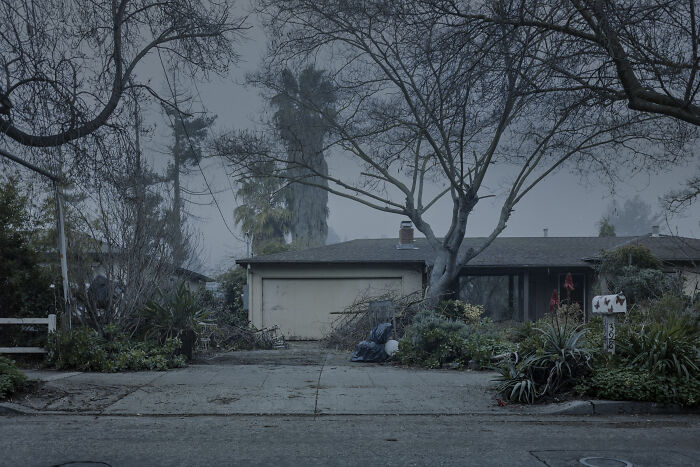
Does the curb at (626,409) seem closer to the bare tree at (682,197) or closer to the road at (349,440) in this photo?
the road at (349,440)

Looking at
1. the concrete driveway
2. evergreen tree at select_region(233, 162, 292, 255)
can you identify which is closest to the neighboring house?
the concrete driveway

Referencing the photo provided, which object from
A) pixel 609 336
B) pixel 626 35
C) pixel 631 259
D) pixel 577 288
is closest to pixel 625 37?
pixel 626 35

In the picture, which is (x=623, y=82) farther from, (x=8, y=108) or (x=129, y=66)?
(x=8, y=108)

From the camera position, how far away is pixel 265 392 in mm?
9164

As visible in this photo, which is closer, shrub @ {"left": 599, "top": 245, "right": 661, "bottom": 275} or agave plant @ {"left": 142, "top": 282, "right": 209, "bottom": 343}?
agave plant @ {"left": 142, "top": 282, "right": 209, "bottom": 343}

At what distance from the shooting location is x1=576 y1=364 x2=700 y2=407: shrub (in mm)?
7898

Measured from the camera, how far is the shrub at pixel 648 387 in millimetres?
7898

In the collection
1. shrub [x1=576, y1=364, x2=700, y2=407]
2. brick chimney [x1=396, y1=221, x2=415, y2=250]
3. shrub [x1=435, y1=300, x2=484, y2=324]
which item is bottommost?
shrub [x1=576, y1=364, x2=700, y2=407]

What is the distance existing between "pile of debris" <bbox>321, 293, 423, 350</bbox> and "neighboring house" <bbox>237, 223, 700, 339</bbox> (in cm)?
338

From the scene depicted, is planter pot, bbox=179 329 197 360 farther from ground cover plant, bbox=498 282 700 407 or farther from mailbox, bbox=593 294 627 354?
mailbox, bbox=593 294 627 354

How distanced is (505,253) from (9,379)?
19.0 metres

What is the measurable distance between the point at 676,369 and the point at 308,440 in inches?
197

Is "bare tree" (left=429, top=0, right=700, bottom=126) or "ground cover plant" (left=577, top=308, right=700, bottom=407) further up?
"bare tree" (left=429, top=0, right=700, bottom=126)

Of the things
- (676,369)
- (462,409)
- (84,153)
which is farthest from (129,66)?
(676,369)
